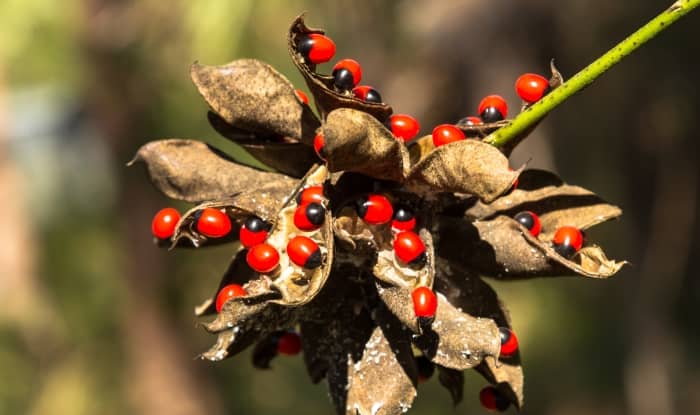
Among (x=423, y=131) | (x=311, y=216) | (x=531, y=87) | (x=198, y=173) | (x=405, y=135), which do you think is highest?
(x=531, y=87)

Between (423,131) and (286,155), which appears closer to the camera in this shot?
(286,155)

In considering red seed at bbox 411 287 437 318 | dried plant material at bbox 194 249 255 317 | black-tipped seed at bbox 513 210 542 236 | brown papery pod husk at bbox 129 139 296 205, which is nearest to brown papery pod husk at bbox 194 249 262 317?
dried plant material at bbox 194 249 255 317

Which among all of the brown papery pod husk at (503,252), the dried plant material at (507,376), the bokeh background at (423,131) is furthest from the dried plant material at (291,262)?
the bokeh background at (423,131)

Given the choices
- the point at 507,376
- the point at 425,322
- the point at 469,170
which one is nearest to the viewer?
the point at 469,170

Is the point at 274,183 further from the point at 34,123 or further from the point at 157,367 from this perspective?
the point at 34,123

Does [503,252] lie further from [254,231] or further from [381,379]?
[254,231]

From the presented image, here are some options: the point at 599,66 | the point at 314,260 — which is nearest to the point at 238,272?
the point at 314,260

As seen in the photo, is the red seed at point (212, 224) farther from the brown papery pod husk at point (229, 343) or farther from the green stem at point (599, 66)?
the green stem at point (599, 66)

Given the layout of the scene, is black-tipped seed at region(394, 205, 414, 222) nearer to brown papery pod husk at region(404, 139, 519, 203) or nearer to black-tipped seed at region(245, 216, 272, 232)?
brown papery pod husk at region(404, 139, 519, 203)
